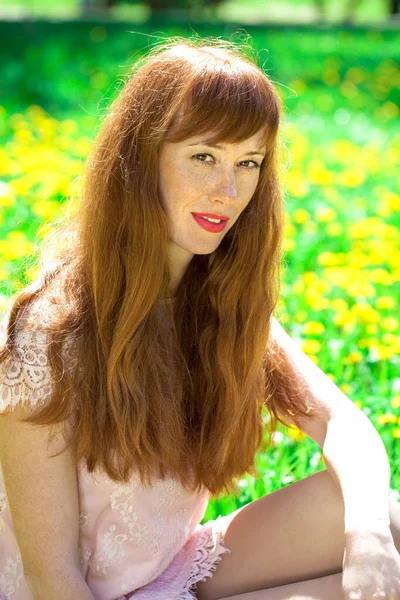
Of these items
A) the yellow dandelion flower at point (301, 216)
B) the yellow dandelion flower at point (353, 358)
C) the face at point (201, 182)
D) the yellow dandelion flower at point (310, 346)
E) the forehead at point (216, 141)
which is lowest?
the yellow dandelion flower at point (353, 358)

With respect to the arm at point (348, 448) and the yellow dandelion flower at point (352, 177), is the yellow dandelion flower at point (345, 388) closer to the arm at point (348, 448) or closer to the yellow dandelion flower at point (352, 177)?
the arm at point (348, 448)

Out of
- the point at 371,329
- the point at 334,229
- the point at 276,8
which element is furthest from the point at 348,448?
the point at 276,8

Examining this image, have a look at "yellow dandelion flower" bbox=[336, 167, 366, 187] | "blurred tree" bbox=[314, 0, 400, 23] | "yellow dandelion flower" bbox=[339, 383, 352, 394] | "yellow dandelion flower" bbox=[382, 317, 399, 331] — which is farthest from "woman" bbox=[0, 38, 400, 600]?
"blurred tree" bbox=[314, 0, 400, 23]

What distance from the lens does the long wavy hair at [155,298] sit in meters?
1.83

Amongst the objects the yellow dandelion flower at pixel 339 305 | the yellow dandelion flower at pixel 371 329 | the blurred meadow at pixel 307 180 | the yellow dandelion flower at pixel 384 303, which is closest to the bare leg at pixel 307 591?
the blurred meadow at pixel 307 180

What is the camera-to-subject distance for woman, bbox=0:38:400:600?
5.96 feet

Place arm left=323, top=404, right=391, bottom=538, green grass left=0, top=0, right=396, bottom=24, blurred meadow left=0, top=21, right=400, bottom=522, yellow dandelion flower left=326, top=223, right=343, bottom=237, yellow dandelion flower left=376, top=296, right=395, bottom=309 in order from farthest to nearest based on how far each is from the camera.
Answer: green grass left=0, top=0, right=396, bottom=24
yellow dandelion flower left=326, top=223, right=343, bottom=237
yellow dandelion flower left=376, top=296, right=395, bottom=309
blurred meadow left=0, top=21, right=400, bottom=522
arm left=323, top=404, right=391, bottom=538

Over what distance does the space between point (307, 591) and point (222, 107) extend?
101cm

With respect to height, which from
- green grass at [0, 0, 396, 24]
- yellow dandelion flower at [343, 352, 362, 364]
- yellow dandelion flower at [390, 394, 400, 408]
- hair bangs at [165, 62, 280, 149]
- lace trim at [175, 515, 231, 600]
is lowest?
lace trim at [175, 515, 231, 600]

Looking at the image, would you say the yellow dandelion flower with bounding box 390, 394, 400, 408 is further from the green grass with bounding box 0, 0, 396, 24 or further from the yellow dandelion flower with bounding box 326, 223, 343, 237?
the green grass with bounding box 0, 0, 396, 24

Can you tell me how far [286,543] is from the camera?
2049mm

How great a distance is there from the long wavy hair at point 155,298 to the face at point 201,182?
0.09 feet

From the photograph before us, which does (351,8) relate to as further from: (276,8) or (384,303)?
(384,303)

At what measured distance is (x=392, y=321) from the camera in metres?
3.45
